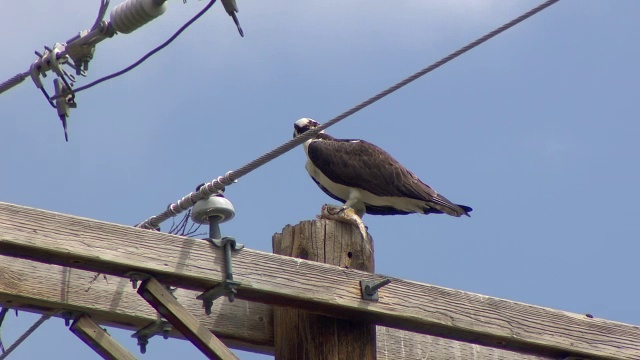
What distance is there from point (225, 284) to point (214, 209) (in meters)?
0.45

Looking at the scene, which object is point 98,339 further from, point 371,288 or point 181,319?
point 371,288

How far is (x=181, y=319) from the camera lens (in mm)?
4613

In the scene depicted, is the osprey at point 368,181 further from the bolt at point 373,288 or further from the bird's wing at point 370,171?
the bolt at point 373,288

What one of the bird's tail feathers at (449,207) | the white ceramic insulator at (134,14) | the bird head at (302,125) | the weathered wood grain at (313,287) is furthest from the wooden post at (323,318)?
the bird head at (302,125)

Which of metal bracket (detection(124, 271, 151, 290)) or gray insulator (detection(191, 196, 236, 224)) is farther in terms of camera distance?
gray insulator (detection(191, 196, 236, 224))

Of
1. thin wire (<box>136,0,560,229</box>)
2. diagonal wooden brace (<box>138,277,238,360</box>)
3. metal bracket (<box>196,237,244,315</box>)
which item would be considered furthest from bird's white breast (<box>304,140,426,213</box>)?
diagonal wooden brace (<box>138,277,238,360</box>)

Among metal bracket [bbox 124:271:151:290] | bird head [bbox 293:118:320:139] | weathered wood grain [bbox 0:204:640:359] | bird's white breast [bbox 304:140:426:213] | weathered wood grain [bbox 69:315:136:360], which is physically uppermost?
bird head [bbox 293:118:320:139]

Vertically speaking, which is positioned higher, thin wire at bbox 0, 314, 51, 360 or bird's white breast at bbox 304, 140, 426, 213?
bird's white breast at bbox 304, 140, 426, 213

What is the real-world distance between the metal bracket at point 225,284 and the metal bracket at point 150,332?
0.26 m

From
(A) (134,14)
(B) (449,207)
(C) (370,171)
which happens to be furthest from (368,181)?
(A) (134,14)

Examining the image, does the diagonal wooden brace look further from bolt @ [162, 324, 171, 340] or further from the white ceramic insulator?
the white ceramic insulator

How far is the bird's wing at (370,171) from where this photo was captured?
8.72 metres

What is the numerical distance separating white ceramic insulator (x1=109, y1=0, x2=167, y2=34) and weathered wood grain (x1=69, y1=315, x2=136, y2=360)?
1.19 m

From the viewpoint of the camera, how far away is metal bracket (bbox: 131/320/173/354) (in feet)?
16.4
